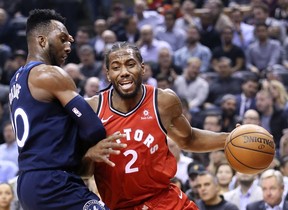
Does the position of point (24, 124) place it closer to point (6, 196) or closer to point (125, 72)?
point (125, 72)

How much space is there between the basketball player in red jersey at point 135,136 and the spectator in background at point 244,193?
11.0 feet

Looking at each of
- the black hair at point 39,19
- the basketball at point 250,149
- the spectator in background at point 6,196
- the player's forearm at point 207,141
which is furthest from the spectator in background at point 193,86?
the black hair at point 39,19

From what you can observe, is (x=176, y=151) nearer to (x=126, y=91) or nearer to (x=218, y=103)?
(x=218, y=103)

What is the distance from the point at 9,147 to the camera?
423 inches

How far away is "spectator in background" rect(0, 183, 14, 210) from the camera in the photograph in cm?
876

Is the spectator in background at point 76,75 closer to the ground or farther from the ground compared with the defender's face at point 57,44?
closer to the ground

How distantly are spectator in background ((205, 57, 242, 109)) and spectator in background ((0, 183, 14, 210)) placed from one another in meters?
4.28

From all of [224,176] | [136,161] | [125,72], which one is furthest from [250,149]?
[224,176]

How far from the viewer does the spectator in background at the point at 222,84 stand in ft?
39.9

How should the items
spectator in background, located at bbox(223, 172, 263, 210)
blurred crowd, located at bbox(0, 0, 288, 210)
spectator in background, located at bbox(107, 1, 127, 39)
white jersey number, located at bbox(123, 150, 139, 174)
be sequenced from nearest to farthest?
white jersey number, located at bbox(123, 150, 139, 174), spectator in background, located at bbox(223, 172, 263, 210), blurred crowd, located at bbox(0, 0, 288, 210), spectator in background, located at bbox(107, 1, 127, 39)

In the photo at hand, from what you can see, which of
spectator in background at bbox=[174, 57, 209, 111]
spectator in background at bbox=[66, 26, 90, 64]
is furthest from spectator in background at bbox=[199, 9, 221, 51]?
spectator in background at bbox=[66, 26, 90, 64]

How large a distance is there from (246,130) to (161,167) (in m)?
0.69

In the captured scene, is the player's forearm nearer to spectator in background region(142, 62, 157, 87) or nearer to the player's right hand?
the player's right hand

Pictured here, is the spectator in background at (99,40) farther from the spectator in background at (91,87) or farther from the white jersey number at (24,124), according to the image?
the white jersey number at (24,124)
